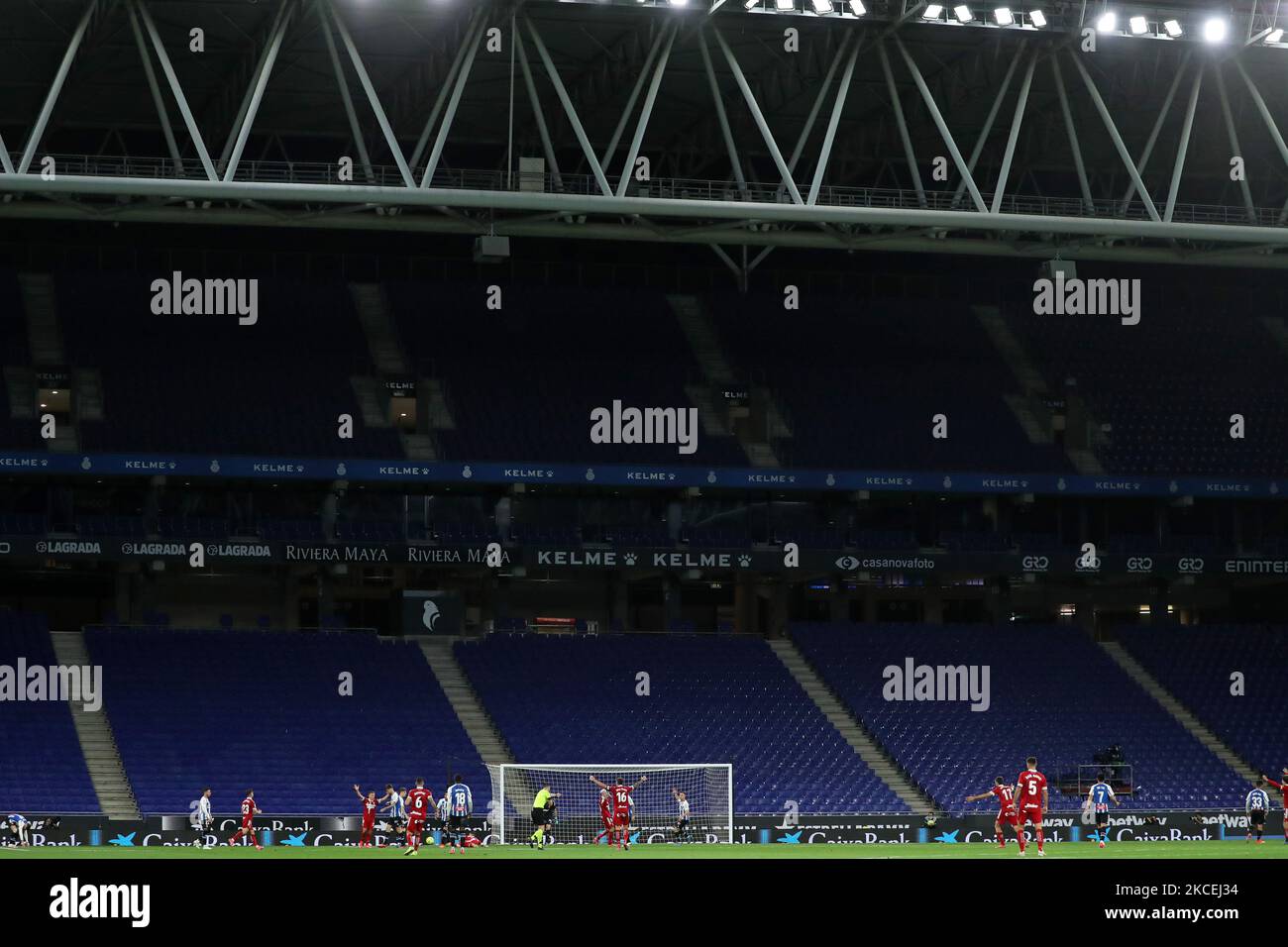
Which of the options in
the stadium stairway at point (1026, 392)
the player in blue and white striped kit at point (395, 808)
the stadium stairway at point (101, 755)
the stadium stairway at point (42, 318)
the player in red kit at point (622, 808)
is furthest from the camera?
the stadium stairway at point (1026, 392)

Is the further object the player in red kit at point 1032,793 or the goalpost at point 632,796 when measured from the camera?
the goalpost at point 632,796

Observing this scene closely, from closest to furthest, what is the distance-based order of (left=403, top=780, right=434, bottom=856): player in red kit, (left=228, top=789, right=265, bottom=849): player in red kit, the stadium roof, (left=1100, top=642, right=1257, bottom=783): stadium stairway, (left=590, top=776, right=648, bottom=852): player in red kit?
(left=403, top=780, right=434, bottom=856): player in red kit → (left=590, top=776, right=648, bottom=852): player in red kit → (left=228, top=789, right=265, bottom=849): player in red kit → the stadium roof → (left=1100, top=642, right=1257, bottom=783): stadium stairway

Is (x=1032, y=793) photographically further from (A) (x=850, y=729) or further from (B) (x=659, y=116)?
(B) (x=659, y=116)

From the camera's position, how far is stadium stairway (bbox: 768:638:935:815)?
42.6 metres

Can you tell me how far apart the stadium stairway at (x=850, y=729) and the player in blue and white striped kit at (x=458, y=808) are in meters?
10.3

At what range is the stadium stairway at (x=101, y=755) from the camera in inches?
1529

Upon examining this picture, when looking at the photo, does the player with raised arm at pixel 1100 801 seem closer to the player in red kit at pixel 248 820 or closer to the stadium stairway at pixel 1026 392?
the stadium stairway at pixel 1026 392

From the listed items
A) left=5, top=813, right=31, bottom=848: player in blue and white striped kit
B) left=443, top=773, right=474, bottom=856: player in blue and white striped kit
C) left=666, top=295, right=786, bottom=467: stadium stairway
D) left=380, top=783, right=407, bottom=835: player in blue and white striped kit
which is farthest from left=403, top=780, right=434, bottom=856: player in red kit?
left=666, top=295, right=786, bottom=467: stadium stairway

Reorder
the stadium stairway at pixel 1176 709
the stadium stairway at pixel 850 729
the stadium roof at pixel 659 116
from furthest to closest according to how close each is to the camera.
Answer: the stadium stairway at pixel 1176 709, the stadium stairway at pixel 850 729, the stadium roof at pixel 659 116

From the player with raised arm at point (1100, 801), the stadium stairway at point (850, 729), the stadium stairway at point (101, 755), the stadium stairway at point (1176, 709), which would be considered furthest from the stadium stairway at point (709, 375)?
the stadium stairway at point (101, 755)

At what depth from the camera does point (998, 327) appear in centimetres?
5522

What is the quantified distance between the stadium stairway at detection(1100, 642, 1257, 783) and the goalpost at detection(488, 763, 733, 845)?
44.8 ft

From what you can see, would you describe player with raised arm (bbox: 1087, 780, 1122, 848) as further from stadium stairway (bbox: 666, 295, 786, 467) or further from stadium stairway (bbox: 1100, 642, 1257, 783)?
stadium stairway (bbox: 666, 295, 786, 467)
